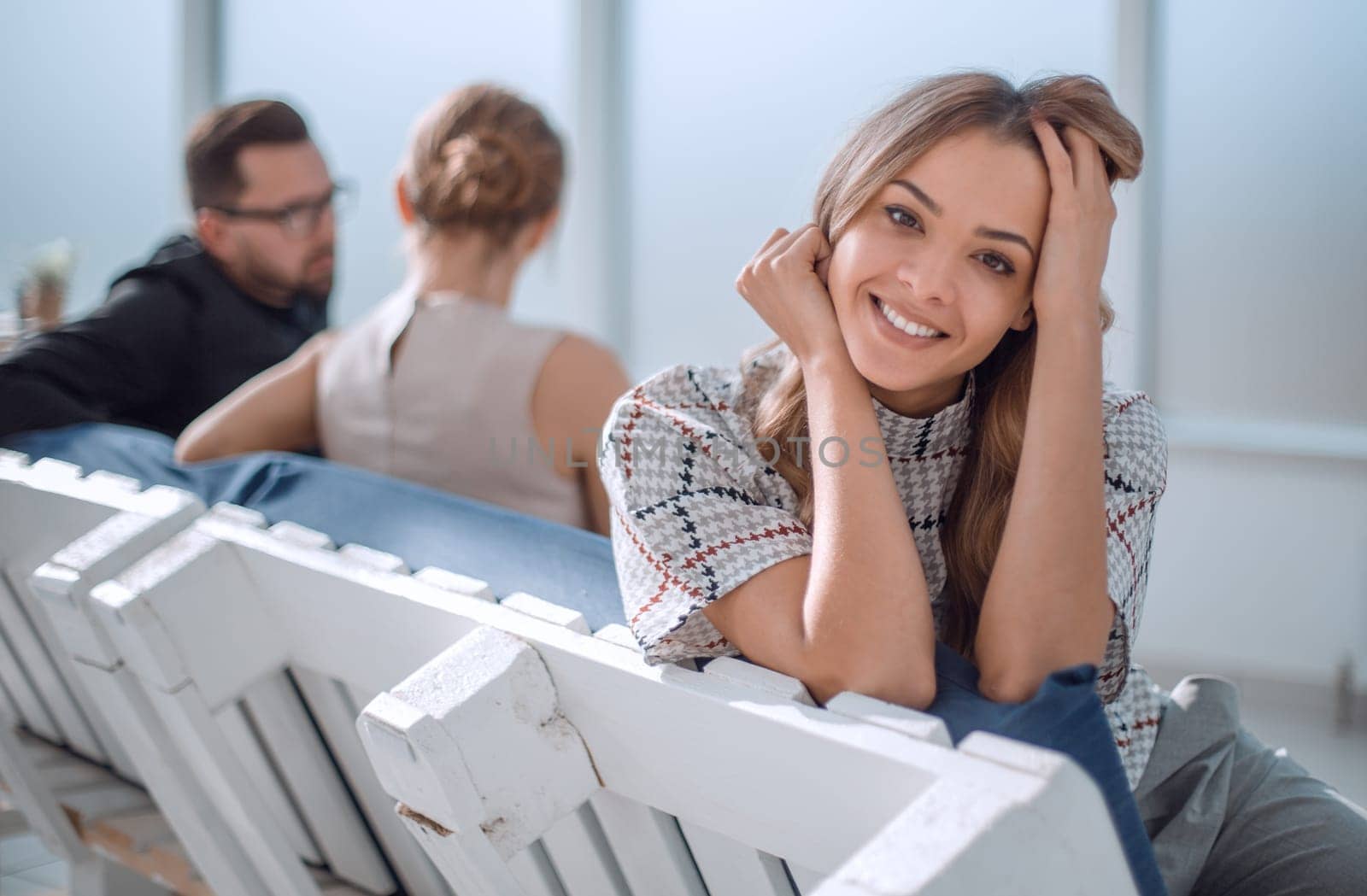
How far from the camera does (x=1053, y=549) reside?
85 cm

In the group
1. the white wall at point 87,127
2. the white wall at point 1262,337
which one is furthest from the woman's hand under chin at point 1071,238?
Result: the white wall at point 87,127

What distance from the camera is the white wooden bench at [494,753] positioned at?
23.4 inches

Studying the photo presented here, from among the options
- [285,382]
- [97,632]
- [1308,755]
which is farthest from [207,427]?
[1308,755]

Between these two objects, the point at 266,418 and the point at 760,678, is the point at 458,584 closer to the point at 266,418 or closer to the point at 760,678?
the point at 760,678

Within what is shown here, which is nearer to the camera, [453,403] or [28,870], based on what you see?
[453,403]

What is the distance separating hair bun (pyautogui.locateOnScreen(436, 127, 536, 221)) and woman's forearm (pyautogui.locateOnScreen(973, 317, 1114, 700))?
3.13 ft

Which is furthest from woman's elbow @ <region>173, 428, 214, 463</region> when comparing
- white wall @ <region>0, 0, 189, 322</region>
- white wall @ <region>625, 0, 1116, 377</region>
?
white wall @ <region>0, 0, 189, 322</region>

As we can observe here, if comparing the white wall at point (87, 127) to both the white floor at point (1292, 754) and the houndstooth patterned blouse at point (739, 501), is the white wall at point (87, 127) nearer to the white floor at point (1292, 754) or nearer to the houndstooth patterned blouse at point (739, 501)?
the white floor at point (1292, 754)

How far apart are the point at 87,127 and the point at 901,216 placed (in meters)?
4.03

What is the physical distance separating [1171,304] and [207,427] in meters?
2.44

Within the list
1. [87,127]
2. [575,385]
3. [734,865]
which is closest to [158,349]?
[575,385]

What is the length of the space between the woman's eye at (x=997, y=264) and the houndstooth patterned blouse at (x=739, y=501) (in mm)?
138

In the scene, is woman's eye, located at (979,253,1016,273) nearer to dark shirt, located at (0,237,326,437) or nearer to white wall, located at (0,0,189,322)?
dark shirt, located at (0,237,326,437)

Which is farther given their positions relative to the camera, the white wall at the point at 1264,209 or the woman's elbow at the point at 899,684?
the white wall at the point at 1264,209
